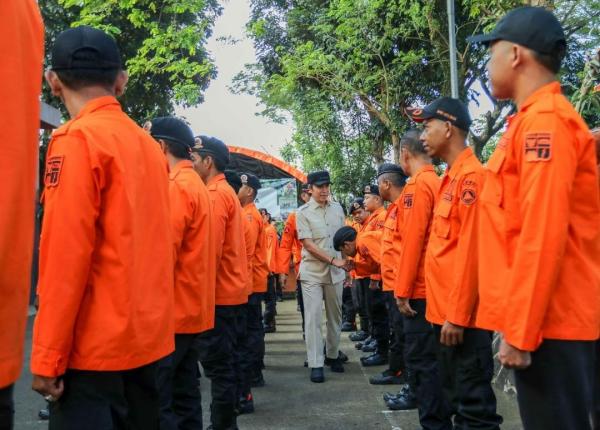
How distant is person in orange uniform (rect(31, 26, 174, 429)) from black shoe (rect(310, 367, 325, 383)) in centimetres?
443

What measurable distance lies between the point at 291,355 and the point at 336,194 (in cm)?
1344

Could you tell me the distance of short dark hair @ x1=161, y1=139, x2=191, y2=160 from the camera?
397 centimetres

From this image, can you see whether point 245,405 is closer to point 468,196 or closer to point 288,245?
point 468,196

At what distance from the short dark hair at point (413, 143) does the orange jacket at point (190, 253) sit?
1.94 meters

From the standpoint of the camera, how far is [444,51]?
558 inches

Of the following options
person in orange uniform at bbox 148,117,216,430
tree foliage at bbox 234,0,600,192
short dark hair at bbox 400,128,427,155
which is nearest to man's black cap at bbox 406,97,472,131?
short dark hair at bbox 400,128,427,155

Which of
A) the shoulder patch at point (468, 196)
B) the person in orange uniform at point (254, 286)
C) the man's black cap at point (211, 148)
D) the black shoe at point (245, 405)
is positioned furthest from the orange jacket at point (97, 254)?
the person in orange uniform at point (254, 286)

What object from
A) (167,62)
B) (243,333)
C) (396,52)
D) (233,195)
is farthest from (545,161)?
(396,52)

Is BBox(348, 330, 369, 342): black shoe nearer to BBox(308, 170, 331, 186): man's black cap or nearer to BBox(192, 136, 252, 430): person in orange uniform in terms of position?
BBox(308, 170, 331, 186): man's black cap

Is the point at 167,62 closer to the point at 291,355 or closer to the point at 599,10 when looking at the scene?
the point at 291,355

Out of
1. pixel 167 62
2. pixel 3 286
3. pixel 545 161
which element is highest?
pixel 167 62

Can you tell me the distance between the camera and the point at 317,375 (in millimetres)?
6875

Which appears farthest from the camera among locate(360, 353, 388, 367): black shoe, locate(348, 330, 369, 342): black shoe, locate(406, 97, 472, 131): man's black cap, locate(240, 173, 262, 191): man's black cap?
locate(348, 330, 369, 342): black shoe

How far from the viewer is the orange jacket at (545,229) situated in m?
2.11
